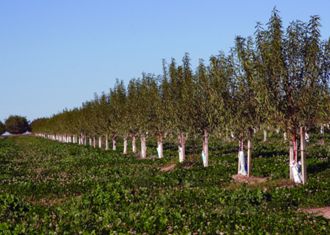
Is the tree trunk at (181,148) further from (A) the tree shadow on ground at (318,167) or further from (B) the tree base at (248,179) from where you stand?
(A) the tree shadow on ground at (318,167)

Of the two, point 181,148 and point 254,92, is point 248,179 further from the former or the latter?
point 181,148

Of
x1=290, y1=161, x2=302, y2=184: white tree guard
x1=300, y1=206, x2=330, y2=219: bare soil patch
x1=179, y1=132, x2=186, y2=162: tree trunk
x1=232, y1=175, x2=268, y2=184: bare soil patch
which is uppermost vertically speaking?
x1=179, y1=132, x2=186, y2=162: tree trunk

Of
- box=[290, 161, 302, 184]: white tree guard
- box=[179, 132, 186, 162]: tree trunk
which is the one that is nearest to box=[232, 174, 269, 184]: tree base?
box=[290, 161, 302, 184]: white tree guard

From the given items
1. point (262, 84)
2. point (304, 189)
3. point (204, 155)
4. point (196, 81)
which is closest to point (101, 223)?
point (304, 189)

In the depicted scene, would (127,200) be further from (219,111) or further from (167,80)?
(167,80)

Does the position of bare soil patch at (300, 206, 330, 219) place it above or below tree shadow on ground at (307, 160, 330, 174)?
below

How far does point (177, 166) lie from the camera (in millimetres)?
39938

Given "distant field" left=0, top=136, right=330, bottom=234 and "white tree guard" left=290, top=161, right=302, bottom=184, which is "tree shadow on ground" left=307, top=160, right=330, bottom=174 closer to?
"distant field" left=0, top=136, right=330, bottom=234

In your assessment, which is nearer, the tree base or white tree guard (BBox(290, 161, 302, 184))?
→ white tree guard (BBox(290, 161, 302, 184))

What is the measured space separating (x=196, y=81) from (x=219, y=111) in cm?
855

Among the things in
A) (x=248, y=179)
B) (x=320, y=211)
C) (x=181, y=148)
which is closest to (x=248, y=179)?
(x=248, y=179)

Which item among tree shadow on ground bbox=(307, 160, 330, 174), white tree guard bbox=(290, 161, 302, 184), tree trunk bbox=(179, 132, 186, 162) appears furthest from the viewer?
tree trunk bbox=(179, 132, 186, 162)

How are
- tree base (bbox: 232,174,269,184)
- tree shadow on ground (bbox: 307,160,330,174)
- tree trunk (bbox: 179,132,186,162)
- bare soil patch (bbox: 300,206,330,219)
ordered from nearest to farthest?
1. bare soil patch (bbox: 300,206,330,219)
2. tree base (bbox: 232,174,269,184)
3. tree shadow on ground (bbox: 307,160,330,174)
4. tree trunk (bbox: 179,132,186,162)

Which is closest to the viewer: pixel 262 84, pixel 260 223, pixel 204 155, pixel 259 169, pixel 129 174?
pixel 260 223
